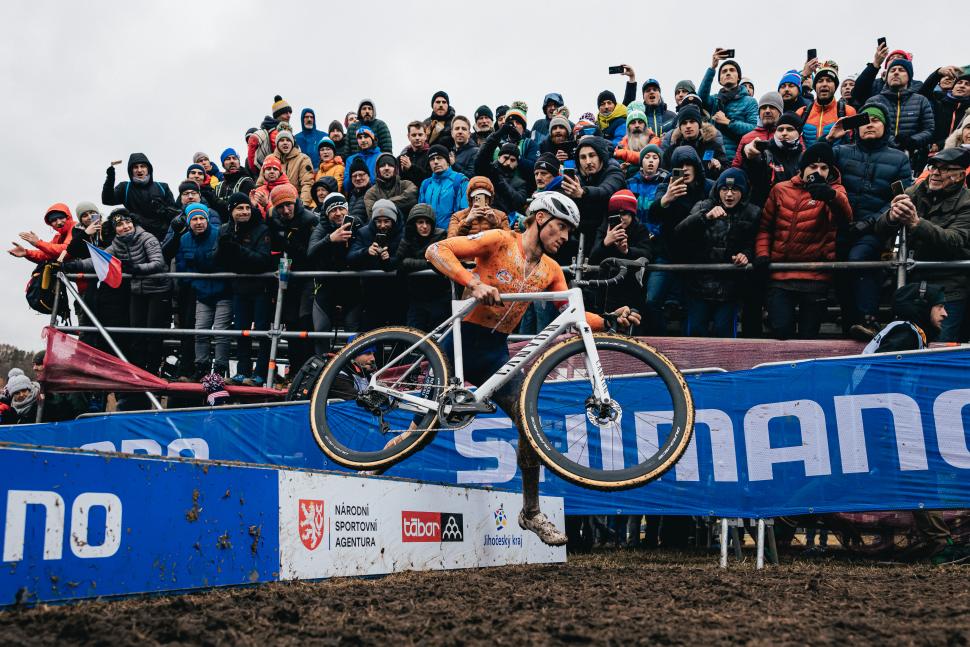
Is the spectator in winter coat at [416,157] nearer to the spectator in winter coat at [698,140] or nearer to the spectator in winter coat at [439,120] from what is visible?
the spectator in winter coat at [439,120]

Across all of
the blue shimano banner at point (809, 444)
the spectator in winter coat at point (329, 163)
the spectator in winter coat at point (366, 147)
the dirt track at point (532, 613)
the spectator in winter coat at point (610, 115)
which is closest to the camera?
the dirt track at point (532, 613)

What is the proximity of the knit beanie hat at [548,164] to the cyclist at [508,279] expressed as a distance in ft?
12.9

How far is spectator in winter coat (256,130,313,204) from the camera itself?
1473cm

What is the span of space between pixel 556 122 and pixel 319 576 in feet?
25.4

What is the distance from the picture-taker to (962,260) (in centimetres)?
888

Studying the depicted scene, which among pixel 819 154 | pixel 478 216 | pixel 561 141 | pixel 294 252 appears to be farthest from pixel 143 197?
pixel 819 154

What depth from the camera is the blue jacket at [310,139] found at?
1623cm

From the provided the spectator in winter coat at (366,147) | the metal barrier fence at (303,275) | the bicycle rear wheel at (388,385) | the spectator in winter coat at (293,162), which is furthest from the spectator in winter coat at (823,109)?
the spectator in winter coat at (293,162)

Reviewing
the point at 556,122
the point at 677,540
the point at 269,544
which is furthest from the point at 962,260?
the point at 269,544

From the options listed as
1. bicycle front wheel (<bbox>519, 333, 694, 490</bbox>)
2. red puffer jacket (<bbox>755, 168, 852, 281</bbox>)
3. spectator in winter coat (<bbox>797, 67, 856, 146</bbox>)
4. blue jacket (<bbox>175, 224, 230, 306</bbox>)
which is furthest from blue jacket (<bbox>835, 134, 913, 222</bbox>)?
blue jacket (<bbox>175, 224, 230, 306</bbox>)

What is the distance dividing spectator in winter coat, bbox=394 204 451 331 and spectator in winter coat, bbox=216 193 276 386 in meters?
2.17

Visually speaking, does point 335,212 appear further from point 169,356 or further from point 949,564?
point 949,564

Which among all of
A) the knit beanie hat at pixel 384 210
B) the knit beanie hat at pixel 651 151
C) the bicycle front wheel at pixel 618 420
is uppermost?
the knit beanie hat at pixel 651 151

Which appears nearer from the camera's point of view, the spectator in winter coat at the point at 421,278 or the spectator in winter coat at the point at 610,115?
the spectator in winter coat at the point at 421,278
